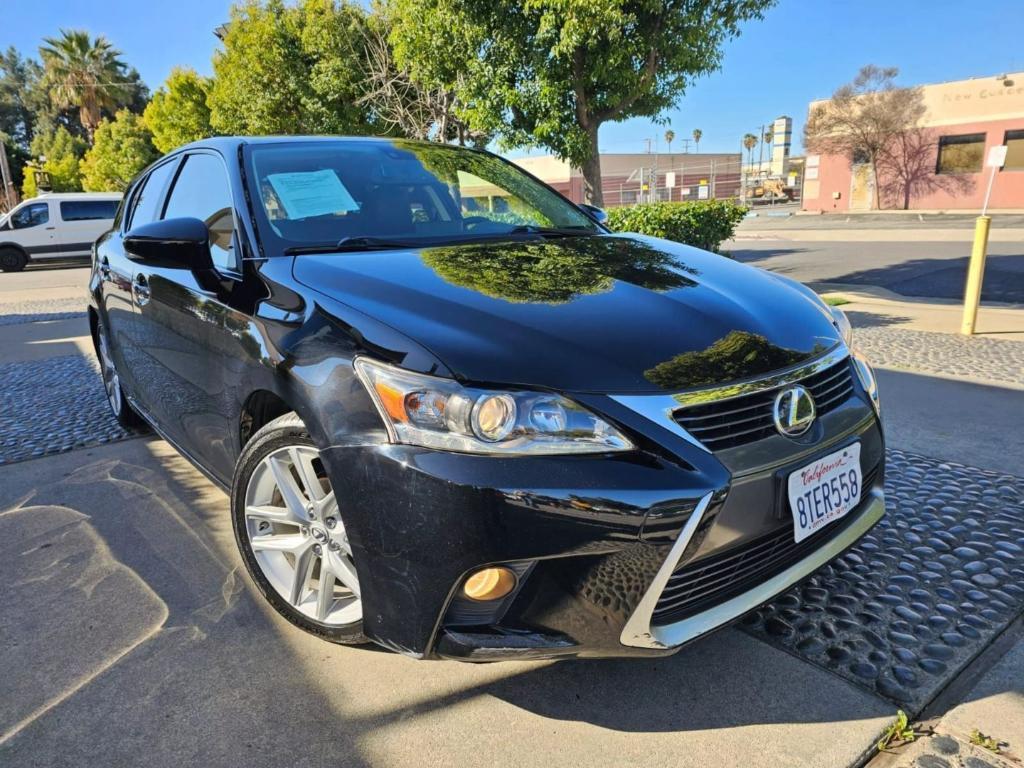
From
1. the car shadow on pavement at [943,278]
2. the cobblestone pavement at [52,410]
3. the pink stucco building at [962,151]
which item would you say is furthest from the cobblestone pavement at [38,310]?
the pink stucco building at [962,151]

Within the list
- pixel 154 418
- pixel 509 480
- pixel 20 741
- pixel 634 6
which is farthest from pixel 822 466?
pixel 634 6

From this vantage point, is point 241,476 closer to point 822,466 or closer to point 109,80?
point 822,466

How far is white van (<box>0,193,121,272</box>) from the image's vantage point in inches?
727

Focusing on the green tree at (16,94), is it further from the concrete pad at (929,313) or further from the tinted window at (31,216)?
the concrete pad at (929,313)

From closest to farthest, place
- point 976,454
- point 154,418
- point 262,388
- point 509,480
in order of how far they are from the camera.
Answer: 1. point 509,480
2. point 262,388
3. point 154,418
4. point 976,454

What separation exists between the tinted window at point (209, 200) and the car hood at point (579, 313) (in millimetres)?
454

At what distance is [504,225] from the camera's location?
301 centimetres

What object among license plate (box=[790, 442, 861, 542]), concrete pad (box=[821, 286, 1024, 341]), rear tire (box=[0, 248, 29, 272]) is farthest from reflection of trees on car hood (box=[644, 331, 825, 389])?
rear tire (box=[0, 248, 29, 272])

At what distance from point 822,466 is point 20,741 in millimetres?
2283

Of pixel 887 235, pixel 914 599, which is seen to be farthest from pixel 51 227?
pixel 887 235

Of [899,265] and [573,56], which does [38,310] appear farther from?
[899,265]

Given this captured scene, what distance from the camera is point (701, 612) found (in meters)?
1.76

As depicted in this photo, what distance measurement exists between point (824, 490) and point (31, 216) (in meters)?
21.7

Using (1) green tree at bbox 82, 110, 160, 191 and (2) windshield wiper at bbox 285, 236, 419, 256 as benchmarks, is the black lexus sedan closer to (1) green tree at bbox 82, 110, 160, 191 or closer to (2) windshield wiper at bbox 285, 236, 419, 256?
(2) windshield wiper at bbox 285, 236, 419, 256
